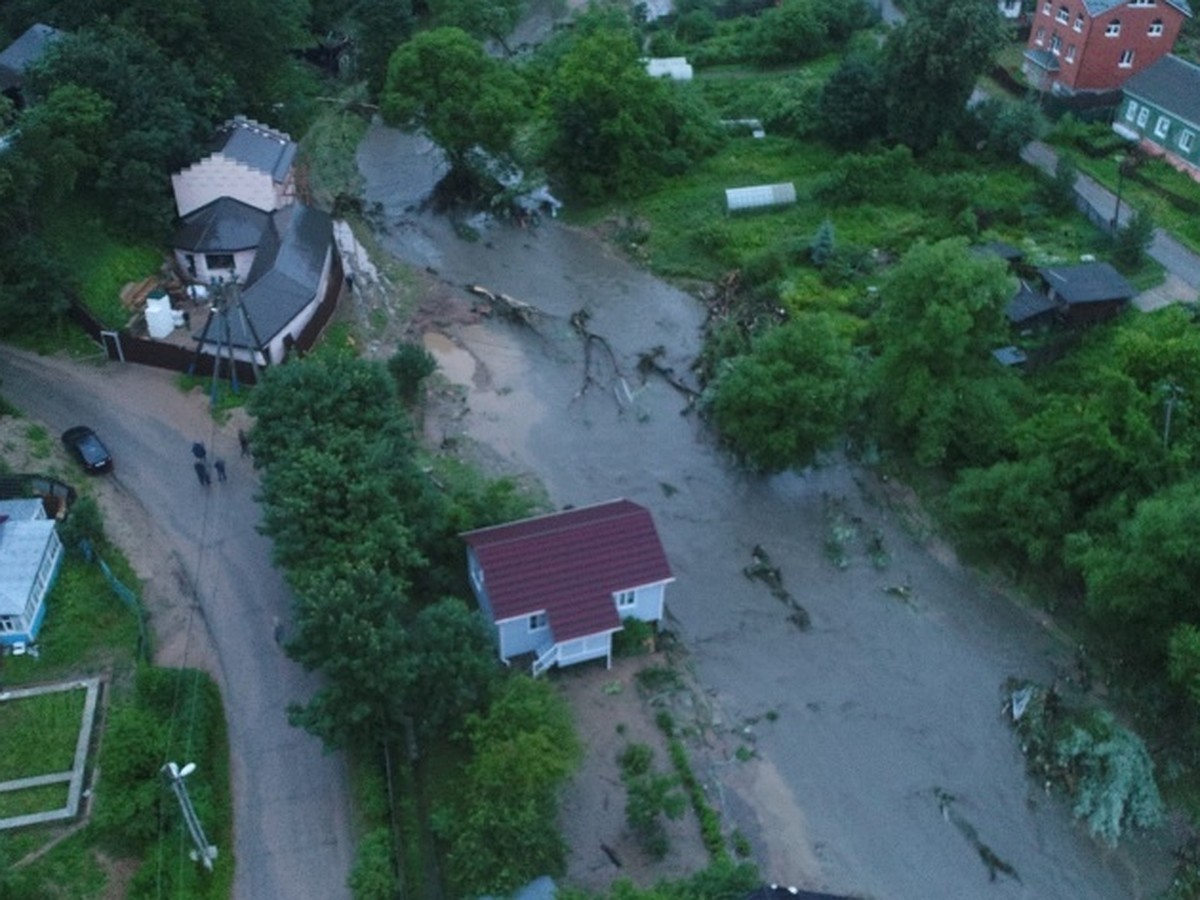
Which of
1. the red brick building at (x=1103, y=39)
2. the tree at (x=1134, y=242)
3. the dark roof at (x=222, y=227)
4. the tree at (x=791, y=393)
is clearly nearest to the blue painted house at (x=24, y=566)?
the dark roof at (x=222, y=227)

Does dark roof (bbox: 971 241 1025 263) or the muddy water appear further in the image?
dark roof (bbox: 971 241 1025 263)

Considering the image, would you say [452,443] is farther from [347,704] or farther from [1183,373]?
[1183,373]

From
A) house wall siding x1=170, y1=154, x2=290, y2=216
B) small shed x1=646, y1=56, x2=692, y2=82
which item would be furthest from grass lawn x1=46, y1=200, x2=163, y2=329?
small shed x1=646, y1=56, x2=692, y2=82

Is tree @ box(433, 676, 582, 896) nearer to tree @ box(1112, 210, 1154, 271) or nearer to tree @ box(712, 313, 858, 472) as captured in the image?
tree @ box(712, 313, 858, 472)

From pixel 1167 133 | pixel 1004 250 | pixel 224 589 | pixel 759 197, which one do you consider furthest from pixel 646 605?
pixel 1167 133

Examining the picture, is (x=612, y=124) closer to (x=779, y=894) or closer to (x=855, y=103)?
(x=855, y=103)

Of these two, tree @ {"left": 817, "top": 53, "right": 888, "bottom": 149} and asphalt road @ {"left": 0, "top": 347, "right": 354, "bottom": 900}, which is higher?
tree @ {"left": 817, "top": 53, "right": 888, "bottom": 149}

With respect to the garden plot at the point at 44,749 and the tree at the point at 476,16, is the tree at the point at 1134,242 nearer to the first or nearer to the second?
the tree at the point at 476,16

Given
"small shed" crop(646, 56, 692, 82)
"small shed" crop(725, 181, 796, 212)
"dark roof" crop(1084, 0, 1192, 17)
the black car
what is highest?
"dark roof" crop(1084, 0, 1192, 17)
